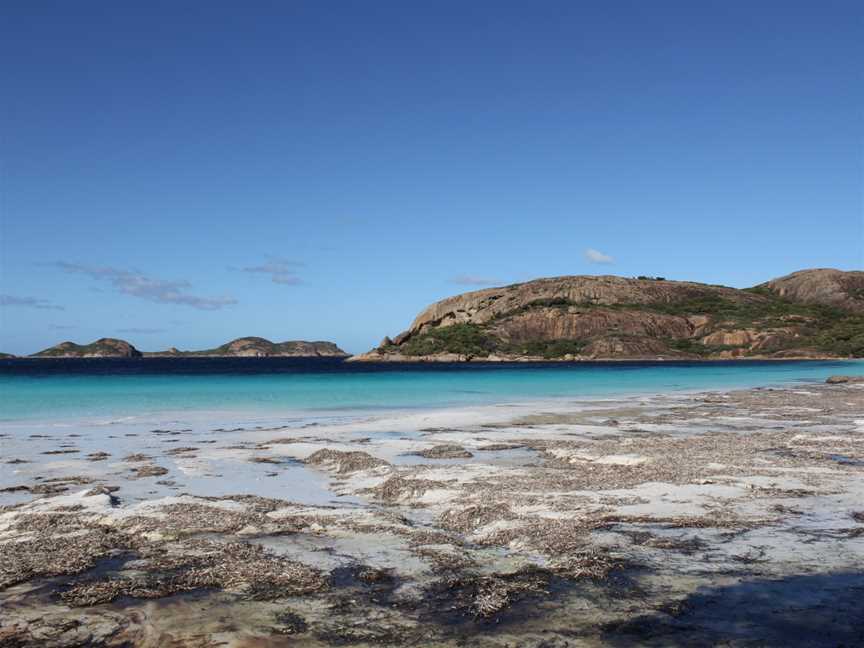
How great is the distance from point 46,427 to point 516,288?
494 ft

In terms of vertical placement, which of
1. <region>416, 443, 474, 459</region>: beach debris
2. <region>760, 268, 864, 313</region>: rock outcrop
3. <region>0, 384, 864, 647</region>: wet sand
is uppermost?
<region>760, 268, 864, 313</region>: rock outcrop

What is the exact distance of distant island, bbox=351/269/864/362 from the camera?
132125mm

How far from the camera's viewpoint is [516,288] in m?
172

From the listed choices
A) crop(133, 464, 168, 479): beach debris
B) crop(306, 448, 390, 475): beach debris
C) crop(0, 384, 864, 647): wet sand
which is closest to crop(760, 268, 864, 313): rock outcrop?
crop(0, 384, 864, 647): wet sand

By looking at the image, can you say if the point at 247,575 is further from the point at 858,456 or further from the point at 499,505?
the point at 858,456

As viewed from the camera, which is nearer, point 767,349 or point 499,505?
point 499,505

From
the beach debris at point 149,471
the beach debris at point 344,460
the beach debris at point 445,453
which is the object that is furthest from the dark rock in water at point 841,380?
the beach debris at point 149,471

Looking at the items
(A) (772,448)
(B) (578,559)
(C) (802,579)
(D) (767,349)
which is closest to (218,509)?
(B) (578,559)

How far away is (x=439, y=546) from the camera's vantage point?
363 inches

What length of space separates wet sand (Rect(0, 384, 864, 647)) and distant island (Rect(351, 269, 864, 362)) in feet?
399

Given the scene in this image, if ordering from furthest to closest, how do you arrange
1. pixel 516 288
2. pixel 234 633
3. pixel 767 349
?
pixel 516 288 < pixel 767 349 < pixel 234 633

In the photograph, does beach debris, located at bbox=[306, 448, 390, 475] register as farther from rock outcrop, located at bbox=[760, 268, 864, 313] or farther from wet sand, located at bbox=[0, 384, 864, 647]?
rock outcrop, located at bbox=[760, 268, 864, 313]

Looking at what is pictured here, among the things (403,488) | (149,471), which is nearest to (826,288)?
(403,488)

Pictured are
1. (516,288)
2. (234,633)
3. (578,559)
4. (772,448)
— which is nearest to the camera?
(234,633)
